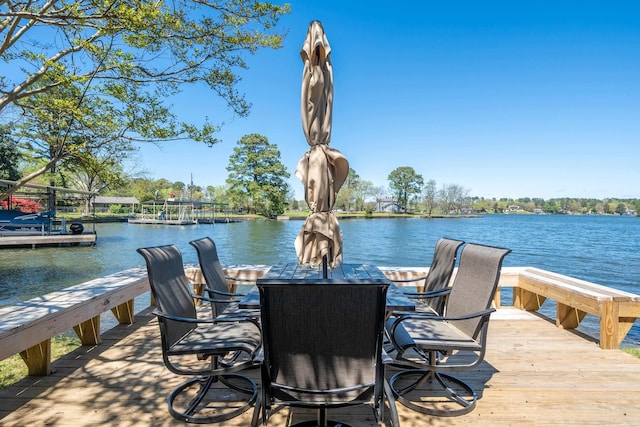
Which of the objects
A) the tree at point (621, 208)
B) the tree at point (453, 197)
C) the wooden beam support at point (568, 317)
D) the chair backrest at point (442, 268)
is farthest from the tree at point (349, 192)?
the tree at point (621, 208)

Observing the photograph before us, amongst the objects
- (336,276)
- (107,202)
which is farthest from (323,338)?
(107,202)

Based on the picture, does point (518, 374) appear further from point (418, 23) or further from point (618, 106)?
point (618, 106)

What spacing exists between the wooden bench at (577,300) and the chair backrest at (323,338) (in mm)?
2668

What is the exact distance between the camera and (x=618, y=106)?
23.1 meters

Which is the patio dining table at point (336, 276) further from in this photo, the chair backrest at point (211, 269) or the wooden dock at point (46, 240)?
the wooden dock at point (46, 240)

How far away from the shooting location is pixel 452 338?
201 cm

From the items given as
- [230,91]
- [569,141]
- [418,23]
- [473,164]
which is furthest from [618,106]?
[230,91]

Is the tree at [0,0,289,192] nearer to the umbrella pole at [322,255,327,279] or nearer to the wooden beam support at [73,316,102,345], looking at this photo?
the wooden beam support at [73,316,102,345]

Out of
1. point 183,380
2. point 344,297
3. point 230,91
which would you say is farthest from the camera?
point 230,91

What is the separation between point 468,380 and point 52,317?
2935mm

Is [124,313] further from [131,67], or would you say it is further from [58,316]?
[131,67]

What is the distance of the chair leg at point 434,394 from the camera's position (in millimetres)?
1916

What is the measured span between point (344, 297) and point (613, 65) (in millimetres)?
26682

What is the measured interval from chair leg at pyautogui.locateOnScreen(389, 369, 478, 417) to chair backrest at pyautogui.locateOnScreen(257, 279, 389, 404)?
0.73 meters
